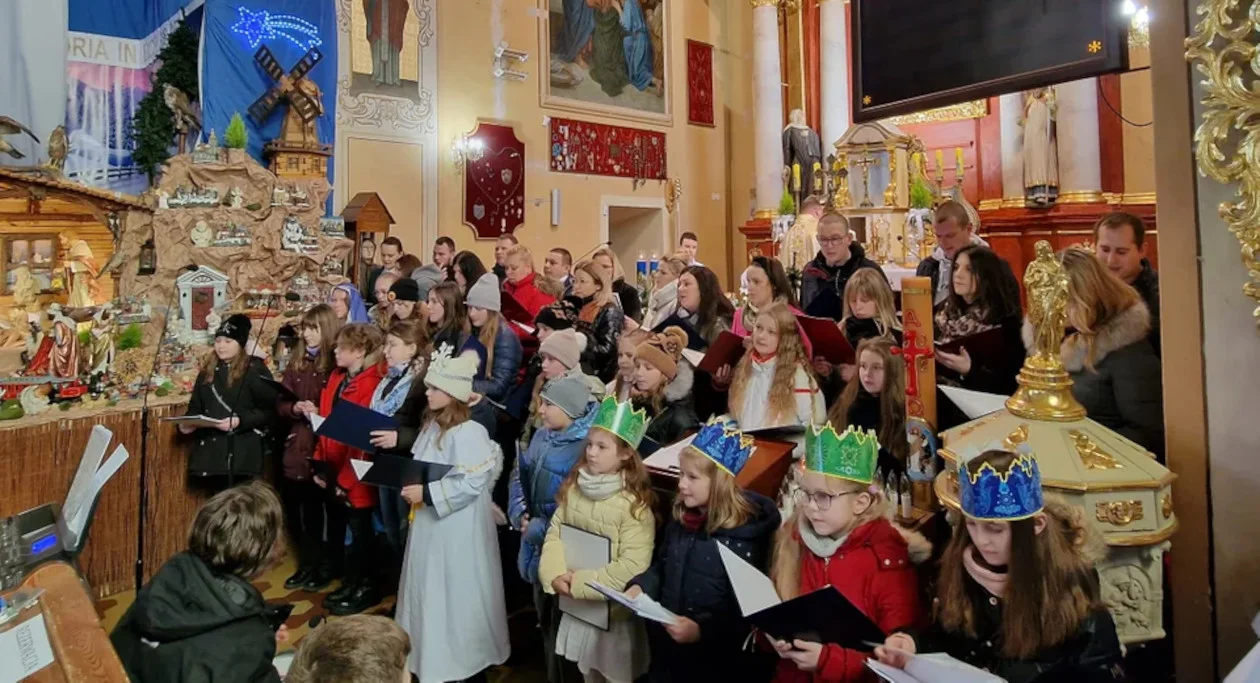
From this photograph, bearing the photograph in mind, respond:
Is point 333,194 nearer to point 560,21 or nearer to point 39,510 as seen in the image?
point 560,21

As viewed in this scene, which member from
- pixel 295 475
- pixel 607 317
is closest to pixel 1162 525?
pixel 607 317

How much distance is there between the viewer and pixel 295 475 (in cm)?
438

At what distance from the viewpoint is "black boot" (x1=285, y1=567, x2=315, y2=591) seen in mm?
4508

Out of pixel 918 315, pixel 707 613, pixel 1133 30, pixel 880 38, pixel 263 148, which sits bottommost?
pixel 707 613

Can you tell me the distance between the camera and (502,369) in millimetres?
4246

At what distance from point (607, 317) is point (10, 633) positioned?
3.32m

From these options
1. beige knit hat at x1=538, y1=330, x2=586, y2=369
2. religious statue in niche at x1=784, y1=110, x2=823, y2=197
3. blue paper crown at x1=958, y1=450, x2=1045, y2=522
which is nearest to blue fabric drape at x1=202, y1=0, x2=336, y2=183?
religious statue in niche at x1=784, y1=110, x2=823, y2=197

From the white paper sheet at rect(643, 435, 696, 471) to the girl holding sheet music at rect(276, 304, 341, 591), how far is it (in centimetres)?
221

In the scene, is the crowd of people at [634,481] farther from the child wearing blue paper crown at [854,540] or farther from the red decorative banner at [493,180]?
the red decorative banner at [493,180]

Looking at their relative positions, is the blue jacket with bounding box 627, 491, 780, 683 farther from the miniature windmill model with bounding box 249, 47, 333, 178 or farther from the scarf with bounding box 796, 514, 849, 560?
the miniature windmill model with bounding box 249, 47, 333, 178

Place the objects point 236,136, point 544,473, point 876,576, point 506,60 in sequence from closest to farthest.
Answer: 1. point 876,576
2. point 544,473
3. point 236,136
4. point 506,60

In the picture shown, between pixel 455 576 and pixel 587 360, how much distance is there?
1.54m

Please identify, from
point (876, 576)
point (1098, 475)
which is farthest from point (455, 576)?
point (1098, 475)

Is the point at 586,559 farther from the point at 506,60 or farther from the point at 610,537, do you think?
the point at 506,60
